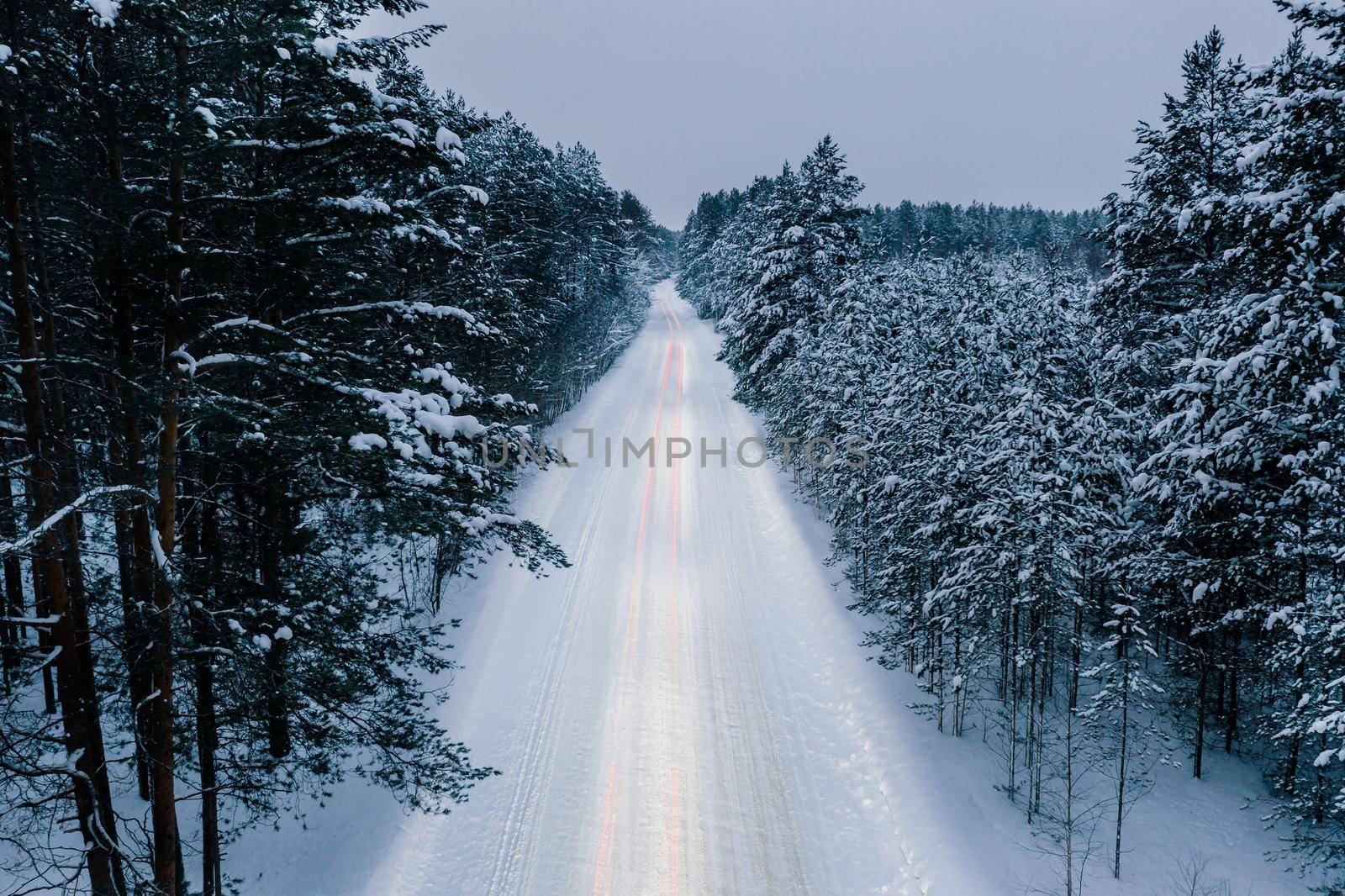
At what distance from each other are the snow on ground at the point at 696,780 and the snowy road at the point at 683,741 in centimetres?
4

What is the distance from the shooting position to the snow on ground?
9.27m

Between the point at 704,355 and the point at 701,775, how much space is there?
45.5 m

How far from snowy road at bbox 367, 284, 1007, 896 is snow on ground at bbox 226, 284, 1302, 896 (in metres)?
0.04

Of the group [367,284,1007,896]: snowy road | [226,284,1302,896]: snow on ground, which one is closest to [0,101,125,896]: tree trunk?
[226,284,1302,896]: snow on ground

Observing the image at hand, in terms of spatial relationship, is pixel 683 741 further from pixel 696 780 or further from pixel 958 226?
pixel 958 226

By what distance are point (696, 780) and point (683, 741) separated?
101cm

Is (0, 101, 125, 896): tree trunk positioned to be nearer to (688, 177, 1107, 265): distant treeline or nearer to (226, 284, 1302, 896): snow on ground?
(226, 284, 1302, 896): snow on ground

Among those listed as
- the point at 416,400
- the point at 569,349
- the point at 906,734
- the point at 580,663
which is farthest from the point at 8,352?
the point at 569,349

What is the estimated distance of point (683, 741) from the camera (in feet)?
39.5

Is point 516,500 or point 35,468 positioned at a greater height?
point 35,468

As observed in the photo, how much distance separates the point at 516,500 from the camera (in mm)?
23422

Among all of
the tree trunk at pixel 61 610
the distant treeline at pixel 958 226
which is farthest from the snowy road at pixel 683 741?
the distant treeline at pixel 958 226

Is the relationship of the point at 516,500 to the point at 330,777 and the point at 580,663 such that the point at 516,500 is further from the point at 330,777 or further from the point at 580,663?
the point at 330,777

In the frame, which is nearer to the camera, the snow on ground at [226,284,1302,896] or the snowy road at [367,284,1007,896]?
the snow on ground at [226,284,1302,896]
